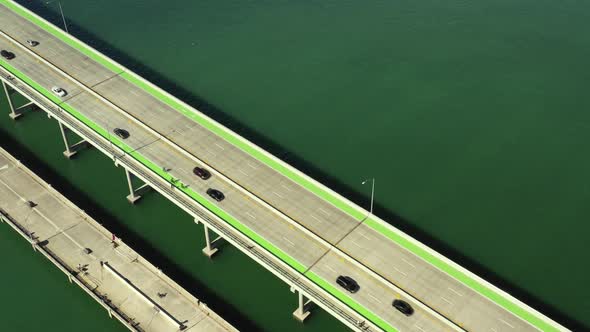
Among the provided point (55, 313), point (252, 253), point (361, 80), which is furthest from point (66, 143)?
point (361, 80)

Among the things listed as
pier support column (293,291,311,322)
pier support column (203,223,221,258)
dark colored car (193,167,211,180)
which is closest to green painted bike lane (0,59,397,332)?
dark colored car (193,167,211,180)

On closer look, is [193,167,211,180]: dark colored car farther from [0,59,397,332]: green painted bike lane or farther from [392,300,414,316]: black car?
[392,300,414,316]: black car

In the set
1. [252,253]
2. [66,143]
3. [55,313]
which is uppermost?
[252,253]

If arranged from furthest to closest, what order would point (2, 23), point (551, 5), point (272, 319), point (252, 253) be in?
point (551, 5)
point (2, 23)
point (272, 319)
point (252, 253)

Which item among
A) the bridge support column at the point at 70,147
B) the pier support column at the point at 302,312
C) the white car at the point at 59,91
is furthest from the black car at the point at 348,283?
the bridge support column at the point at 70,147

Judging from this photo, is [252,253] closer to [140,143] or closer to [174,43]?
[140,143]

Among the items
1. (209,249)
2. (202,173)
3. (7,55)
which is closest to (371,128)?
(202,173)
